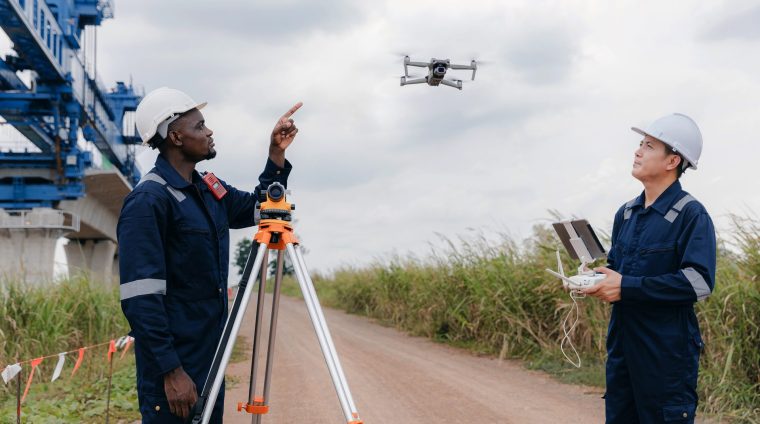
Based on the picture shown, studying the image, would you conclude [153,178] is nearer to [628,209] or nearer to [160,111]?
[160,111]

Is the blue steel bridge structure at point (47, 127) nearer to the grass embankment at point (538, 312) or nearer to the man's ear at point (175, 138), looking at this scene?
the grass embankment at point (538, 312)

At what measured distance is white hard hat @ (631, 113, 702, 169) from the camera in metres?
3.39

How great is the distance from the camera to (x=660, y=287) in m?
3.17

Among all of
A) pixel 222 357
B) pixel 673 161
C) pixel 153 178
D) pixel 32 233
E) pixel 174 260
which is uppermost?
pixel 32 233

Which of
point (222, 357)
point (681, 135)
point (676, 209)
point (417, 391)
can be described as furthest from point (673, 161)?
point (417, 391)

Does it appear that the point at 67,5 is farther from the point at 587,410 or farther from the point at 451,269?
the point at 587,410

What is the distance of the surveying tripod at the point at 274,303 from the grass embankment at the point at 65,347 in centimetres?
376

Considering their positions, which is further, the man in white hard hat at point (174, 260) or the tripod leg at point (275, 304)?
the tripod leg at point (275, 304)

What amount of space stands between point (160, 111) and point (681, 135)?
97.4 inches

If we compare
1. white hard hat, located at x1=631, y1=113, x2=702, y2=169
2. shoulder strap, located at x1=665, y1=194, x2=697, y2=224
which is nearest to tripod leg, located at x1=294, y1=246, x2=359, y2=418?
shoulder strap, located at x1=665, y1=194, x2=697, y2=224

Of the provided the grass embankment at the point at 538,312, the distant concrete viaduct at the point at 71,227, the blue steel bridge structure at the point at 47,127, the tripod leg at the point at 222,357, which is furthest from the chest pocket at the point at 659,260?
the blue steel bridge structure at the point at 47,127

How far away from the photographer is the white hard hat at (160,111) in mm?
3268

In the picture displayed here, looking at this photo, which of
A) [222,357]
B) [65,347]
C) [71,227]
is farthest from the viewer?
[71,227]

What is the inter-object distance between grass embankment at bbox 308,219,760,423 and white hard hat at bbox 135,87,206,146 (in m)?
5.19
